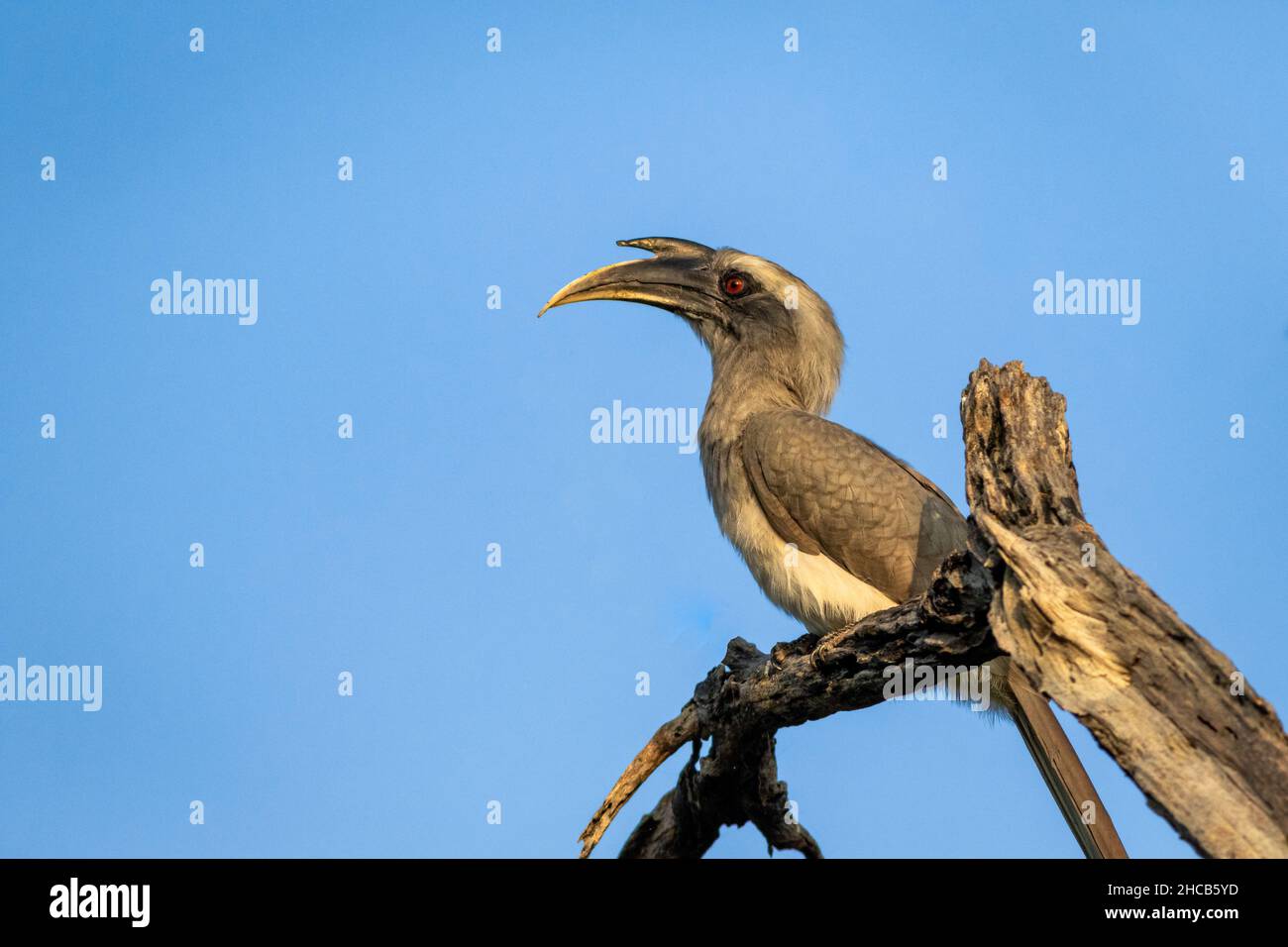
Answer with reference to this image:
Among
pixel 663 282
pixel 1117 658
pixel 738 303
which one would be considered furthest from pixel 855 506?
pixel 1117 658

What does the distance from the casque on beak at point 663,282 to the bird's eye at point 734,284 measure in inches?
2.8

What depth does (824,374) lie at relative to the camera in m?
8.17

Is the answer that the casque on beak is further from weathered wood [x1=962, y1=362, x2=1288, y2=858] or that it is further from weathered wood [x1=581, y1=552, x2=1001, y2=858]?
weathered wood [x1=962, y1=362, x2=1288, y2=858]

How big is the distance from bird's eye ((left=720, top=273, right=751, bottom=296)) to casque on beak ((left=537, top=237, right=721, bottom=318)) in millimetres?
72

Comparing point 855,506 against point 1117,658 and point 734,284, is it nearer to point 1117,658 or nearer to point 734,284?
point 734,284

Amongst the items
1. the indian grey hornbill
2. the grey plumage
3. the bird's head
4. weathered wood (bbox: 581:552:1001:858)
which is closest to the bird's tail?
the indian grey hornbill

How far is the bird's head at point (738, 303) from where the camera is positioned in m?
8.05

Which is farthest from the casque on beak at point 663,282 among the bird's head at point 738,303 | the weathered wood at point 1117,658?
the weathered wood at point 1117,658

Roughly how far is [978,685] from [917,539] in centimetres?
85

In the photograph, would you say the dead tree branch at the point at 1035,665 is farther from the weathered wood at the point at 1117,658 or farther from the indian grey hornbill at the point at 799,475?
the indian grey hornbill at the point at 799,475

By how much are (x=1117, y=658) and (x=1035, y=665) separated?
9.4 inches
